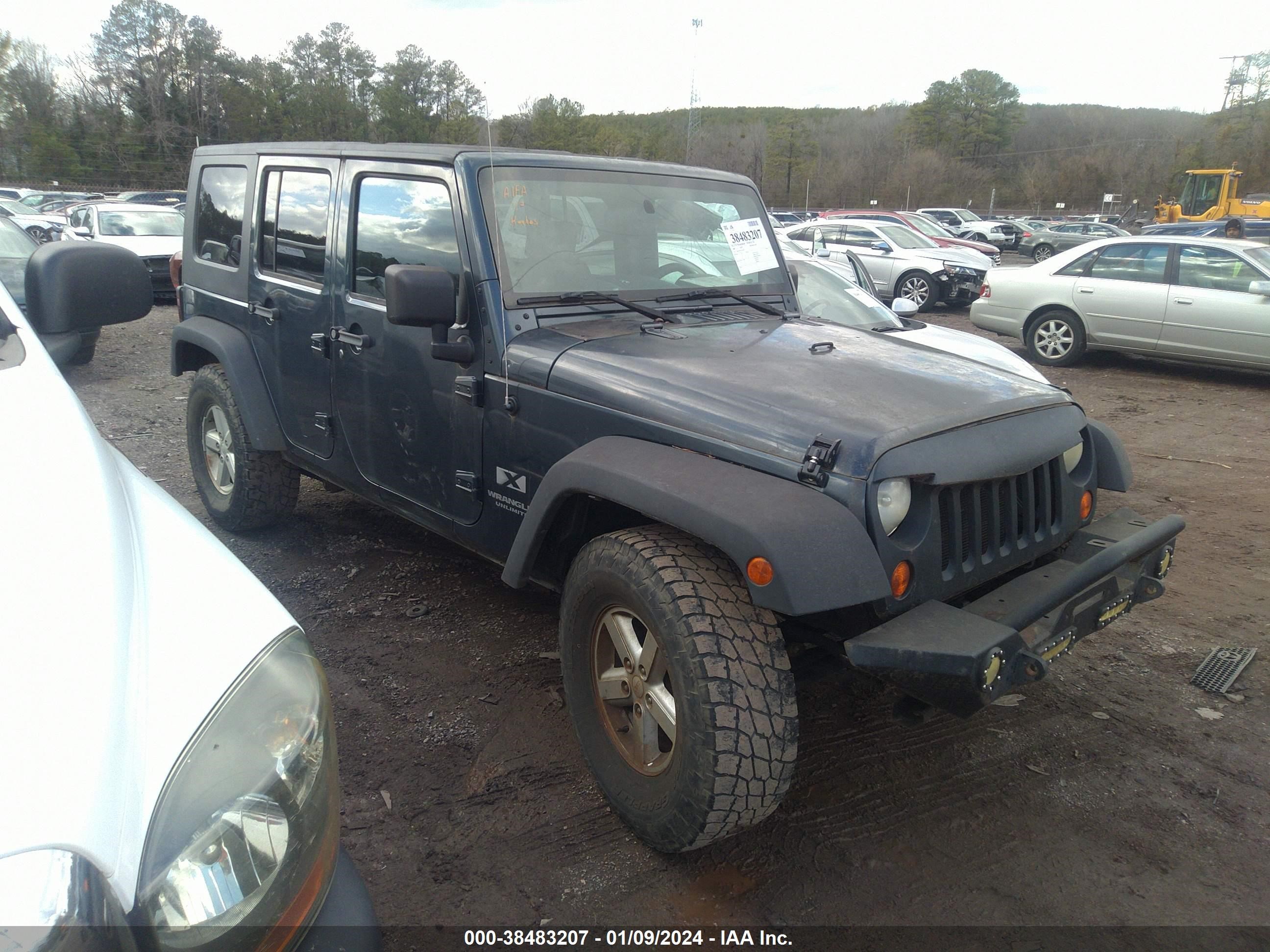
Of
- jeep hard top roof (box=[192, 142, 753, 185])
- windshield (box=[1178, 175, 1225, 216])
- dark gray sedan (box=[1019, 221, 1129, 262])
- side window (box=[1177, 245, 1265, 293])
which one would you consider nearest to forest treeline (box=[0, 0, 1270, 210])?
jeep hard top roof (box=[192, 142, 753, 185])

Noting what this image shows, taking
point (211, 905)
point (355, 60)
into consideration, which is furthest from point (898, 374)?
point (355, 60)

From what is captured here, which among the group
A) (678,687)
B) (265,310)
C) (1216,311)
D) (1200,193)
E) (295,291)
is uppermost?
(1200,193)

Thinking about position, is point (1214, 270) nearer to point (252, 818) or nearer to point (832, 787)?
point (832, 787)

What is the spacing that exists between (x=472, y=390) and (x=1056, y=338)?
9.26 m

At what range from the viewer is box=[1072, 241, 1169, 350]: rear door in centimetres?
959

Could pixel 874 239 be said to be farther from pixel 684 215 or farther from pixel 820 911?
pixel 820 911

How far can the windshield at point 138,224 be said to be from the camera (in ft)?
45.5

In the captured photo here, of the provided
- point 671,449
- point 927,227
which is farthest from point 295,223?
point 927,227

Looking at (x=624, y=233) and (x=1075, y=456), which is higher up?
(x=624, y=233)

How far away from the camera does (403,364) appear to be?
3.35 metres

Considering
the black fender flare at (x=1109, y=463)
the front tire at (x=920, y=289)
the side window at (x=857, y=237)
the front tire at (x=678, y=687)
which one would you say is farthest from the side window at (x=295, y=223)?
the side window at (x=857, y=237)

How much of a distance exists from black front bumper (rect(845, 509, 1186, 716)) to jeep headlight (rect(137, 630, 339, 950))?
1267 millimetres

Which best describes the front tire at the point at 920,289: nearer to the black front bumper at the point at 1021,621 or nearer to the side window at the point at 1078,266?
the side window at the point at 1078,266

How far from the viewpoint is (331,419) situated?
383cm
